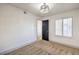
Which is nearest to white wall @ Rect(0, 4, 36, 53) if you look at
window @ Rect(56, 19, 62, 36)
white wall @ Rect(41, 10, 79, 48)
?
white wall @ Rect(41, 10, 79, 48)

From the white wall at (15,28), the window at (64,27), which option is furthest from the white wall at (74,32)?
the white wall at (15,28)

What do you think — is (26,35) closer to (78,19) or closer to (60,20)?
(60,20)

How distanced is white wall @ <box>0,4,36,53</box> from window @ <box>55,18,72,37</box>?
890 mm

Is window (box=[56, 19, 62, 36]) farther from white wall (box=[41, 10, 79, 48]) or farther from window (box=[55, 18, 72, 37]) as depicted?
white wall (box=[41, 10, 79, 48])

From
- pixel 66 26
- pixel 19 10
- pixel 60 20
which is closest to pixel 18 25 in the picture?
pixel 19 10

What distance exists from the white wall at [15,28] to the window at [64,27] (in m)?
0.89

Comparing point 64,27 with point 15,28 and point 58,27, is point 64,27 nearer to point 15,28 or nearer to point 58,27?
point 58,27

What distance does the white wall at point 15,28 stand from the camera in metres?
1.97

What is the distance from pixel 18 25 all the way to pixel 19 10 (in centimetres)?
46

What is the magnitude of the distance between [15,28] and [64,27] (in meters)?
1.52

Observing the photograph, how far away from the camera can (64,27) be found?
2.32 meters

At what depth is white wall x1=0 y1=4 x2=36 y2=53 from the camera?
197 cm

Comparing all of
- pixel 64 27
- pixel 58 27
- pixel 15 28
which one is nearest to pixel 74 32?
pixel 64 27

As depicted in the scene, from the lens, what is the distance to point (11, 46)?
199 centimetres
